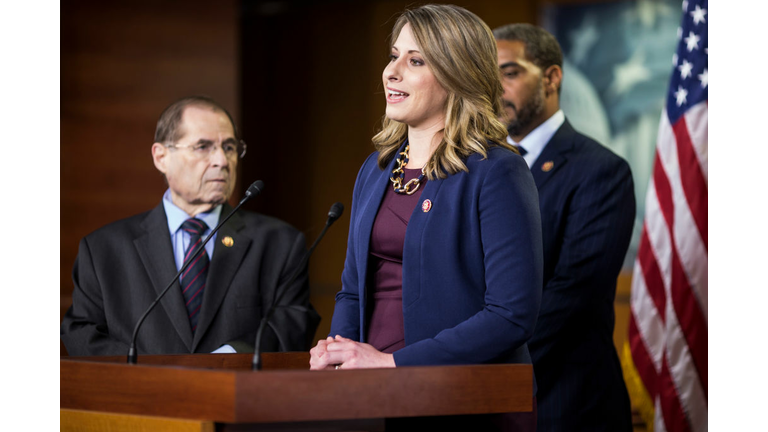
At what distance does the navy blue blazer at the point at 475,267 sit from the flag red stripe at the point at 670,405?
A: 2140mm

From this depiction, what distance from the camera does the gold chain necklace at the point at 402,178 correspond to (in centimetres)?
194

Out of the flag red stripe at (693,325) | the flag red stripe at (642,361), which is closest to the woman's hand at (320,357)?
the flag red stripe at (693,325)

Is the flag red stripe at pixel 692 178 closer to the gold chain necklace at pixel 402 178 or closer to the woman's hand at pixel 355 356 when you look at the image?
the gold chain necklace at pixel 402 178

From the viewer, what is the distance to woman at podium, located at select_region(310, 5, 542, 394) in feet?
5.65

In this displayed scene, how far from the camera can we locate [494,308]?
67.7 inches

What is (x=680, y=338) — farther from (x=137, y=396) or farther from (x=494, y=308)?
(x=137, y=396)

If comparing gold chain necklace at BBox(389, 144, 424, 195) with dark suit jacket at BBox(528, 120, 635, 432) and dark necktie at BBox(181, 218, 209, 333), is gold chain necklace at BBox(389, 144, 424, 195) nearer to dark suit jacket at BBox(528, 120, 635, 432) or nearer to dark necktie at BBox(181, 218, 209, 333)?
dark suit jacket at BBox(528, 120, 635, 432)

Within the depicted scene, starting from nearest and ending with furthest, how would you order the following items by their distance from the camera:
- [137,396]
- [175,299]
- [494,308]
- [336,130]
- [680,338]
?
1. [137,396]
2. [494,308]
3. [175,299]
4. [680,338]
5. [336,130]

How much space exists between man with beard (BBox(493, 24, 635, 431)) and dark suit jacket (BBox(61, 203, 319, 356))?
0.82 meters

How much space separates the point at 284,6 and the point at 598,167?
5214 millimetres

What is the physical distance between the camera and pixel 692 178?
3771 millimetres

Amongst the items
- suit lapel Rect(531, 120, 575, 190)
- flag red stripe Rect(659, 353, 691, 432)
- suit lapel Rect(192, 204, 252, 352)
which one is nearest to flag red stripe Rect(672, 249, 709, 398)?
flag red stripe Rect(659, 353, 691, 432)

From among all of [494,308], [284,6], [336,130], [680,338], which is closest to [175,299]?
[494,308]

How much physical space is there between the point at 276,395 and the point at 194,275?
1.47 meters
